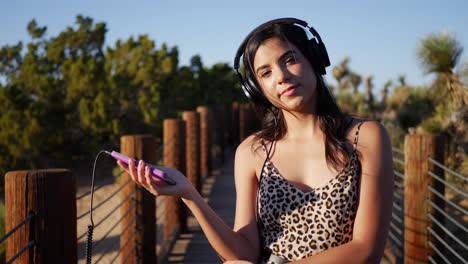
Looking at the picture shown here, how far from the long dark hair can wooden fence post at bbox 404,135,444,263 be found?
1.64m

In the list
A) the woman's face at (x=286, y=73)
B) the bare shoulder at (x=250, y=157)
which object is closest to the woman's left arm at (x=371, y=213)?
the woman's face at (x=286, y=73)

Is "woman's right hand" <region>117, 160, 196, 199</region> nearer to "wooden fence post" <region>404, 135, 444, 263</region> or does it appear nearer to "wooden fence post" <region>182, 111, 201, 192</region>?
"wooden fence post" <region>404, 135, 444, 263</region>

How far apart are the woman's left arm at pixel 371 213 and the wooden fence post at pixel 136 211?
78.4 inches

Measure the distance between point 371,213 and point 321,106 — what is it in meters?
0.47

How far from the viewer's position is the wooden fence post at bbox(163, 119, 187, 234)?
4.94 meters

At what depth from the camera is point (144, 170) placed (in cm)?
166

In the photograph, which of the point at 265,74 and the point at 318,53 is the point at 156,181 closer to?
the point at 265,74

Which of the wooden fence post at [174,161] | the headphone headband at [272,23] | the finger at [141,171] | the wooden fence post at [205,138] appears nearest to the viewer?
the finger at [141,171]

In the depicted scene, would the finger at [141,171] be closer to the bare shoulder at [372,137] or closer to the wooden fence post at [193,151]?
the bare shoulder at [372,137]

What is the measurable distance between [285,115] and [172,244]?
2.92 m

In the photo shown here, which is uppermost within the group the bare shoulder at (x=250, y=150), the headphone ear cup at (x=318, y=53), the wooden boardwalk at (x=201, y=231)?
the headphone ear cup at (x=318, y=53)

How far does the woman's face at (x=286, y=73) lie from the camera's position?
181 centimetres

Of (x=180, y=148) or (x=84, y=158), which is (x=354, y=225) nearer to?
(x=180, y=148)

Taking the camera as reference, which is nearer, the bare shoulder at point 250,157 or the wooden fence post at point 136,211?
the bare shoulder at point 250,157
